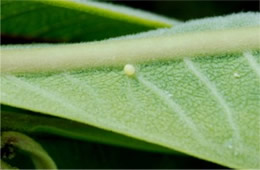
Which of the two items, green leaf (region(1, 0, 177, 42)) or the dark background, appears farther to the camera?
the dark background

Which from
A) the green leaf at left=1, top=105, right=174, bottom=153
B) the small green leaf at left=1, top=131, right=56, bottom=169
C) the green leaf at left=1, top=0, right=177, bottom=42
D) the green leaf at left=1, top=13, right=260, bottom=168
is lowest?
the small green leaf at left=1, top=131, right=56, bottom=169

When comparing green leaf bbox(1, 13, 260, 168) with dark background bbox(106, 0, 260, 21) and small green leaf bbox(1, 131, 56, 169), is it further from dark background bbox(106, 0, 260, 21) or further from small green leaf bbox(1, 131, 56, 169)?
dark background bbox(106, 0, 260, 21)

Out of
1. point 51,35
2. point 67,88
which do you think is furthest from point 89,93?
point 51,35

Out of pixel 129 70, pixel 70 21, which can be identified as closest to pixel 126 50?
pixel 129 70

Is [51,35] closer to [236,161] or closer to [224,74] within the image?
[224,74]

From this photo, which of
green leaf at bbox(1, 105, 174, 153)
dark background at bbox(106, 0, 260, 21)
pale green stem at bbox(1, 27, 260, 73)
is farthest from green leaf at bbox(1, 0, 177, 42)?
dark background at bbox(106, 0, 260, 21)

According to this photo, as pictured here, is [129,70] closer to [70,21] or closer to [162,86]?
[162,86]
